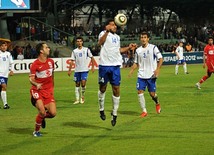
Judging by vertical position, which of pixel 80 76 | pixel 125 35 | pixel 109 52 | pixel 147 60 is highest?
pixel 109 52

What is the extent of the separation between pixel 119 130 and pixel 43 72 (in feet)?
7.71

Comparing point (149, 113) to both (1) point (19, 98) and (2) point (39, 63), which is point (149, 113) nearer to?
(2) point (39, 63)

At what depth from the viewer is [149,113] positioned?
17188 mm

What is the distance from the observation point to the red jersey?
13078mm

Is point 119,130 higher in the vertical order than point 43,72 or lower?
lower

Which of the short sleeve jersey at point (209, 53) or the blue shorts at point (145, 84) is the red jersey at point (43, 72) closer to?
the blue shorts at point (145, 84)

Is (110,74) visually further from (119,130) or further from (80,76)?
(80,76)

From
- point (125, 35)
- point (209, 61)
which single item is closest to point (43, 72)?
point (209, 61)

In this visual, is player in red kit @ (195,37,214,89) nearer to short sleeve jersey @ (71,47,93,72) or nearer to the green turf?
the green turf

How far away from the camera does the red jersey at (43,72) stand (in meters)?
13.1

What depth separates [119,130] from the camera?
45.5 ft

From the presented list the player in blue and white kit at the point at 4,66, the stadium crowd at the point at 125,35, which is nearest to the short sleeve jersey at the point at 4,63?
the player in blue and white kit at the point at 4,66

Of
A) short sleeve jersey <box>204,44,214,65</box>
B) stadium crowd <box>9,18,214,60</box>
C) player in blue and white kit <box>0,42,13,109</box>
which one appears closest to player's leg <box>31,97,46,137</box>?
player in blue and white kit <box>0,42,13,109</box>

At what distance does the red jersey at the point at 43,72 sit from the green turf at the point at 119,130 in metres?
1.25
